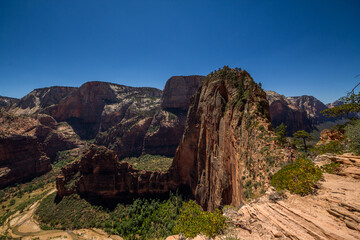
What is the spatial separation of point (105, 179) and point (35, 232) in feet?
51.7

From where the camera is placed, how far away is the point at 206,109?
109ft

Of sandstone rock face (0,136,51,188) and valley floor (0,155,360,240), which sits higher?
valley floor (0,155,360,240)

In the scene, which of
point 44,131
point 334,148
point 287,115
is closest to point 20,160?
point 44,131

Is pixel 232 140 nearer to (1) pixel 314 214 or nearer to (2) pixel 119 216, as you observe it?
(1) pixel 314 214

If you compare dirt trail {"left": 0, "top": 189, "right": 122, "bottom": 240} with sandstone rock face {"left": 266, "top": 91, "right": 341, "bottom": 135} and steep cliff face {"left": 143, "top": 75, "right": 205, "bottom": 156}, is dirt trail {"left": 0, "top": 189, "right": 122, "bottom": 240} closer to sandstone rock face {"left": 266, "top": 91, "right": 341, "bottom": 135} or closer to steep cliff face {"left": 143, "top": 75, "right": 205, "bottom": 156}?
steep cliff face {"left": 143, "top": 75, "right": 205, "bottom": 156}

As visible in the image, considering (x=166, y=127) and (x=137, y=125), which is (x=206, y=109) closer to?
(x=166, y=127)

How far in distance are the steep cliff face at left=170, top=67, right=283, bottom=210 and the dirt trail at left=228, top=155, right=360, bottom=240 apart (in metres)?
4.75

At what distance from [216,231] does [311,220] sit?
4.22 meters

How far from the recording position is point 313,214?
6332mm

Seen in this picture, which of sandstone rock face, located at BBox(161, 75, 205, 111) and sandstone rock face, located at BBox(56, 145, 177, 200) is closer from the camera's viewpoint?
sandstone rock face, located at BBox(56, 145, 177, 200)

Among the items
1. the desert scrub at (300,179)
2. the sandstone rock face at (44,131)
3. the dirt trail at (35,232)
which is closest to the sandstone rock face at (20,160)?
the sandstone rock face at (44,131)

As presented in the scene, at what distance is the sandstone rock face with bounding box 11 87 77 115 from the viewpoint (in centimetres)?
12575

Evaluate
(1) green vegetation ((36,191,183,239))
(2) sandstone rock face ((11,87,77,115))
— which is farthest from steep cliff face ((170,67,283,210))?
(2) sandstone rock face ((11,87,77,115))

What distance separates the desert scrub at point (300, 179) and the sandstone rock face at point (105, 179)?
3506cm
